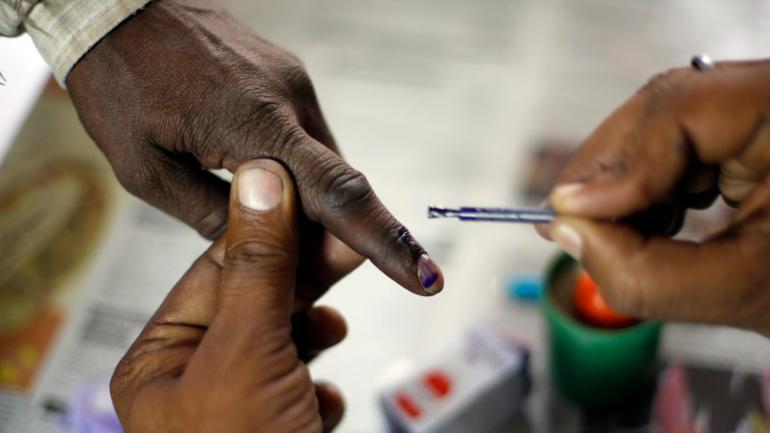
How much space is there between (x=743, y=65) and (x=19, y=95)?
484mm

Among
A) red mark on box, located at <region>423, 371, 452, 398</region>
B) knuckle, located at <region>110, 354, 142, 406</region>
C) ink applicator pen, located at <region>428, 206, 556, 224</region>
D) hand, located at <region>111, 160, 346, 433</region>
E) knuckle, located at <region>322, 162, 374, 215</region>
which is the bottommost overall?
red mark on box, located at <region>423, 371, 452, 398</region>

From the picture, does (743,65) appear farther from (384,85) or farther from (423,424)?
(384,85)

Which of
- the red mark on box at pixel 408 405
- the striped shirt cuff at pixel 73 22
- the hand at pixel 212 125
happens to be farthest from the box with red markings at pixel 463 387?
the striped shirt cuff at pixel 73 22

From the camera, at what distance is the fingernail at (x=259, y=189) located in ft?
1.28

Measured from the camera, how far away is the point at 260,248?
38 cm

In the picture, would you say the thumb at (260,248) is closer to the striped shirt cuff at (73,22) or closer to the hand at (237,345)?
the hand at (237,345)

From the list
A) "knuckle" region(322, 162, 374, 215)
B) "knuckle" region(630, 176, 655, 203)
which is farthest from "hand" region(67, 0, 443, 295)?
"knuckle" region(630, 176, 655, 203)

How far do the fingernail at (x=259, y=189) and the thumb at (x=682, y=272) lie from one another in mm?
168

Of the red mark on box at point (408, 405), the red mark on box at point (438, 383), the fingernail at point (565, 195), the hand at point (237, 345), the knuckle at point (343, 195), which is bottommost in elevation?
the red mark on box at point (408, 405)

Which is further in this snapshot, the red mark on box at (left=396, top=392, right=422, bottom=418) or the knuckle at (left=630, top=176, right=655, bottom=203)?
the red mark on box at (left=396, top=392, right=422, bottom=418)

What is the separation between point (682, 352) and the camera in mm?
643

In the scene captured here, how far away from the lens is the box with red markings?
0.55 meters

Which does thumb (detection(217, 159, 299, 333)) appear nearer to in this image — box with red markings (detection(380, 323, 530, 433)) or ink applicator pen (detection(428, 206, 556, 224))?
ink applicator pen (detection(428, 206, 556, 224))

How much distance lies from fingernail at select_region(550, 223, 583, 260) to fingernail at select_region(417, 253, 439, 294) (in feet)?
0.23
